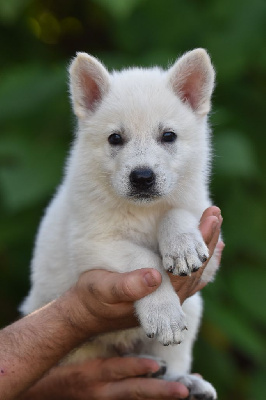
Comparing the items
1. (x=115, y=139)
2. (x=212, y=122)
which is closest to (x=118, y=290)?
(x=115, y=139)

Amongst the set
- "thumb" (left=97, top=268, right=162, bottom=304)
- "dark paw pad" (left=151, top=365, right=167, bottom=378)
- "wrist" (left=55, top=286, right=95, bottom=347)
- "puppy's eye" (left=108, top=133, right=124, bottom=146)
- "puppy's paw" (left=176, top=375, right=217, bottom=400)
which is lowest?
"puppy's paw" (left=176, top=375, right=217, bottom=400)

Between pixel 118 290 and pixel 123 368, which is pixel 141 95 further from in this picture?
pixel 123 368

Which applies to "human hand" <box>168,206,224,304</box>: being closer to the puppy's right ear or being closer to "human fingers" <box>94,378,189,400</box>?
"human fingers" <box>94,378,189,400</box>

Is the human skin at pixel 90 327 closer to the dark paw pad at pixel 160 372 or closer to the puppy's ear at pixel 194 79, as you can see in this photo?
the dark paw pad at pixel 160 372

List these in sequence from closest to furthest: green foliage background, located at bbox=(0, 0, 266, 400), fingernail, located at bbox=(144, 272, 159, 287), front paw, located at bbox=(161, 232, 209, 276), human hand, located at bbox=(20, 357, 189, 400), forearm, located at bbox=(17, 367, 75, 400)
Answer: fingernail, located at bbox=(144, 272, 159, 287)
front paw, located at bbox=(161, 232, 209, 276)
human hand, located at bbox=(20, 357, 189, 400)
forearm, located at bbox=(17, 367, 75, 400)
green foliage background, located at bbox=(0, 0, 266, 400)

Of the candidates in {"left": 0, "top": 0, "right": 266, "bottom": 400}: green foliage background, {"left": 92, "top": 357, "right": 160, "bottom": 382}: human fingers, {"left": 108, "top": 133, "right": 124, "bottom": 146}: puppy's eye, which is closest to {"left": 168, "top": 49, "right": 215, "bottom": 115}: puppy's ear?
{"left": 108, "top": 133, "right": 124, "bottom": 146}: puppy's eye

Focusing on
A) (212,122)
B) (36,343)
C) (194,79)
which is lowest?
(36,343)
